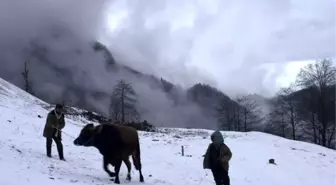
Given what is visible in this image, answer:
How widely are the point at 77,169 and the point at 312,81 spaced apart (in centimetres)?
4763

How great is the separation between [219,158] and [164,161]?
35.9 ft

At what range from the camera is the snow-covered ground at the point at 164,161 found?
1141cm

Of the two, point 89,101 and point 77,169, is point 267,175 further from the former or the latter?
point 89,101

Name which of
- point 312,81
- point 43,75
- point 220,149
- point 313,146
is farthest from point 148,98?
point 220,149

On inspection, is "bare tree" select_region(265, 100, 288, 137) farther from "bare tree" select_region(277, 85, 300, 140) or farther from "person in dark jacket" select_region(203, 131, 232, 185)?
"person in dark jacket" select_region(203, 131, 232, 185)

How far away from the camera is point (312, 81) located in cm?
5428

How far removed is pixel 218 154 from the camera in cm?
1063

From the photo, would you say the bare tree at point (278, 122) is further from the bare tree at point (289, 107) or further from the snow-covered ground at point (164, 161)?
the snow-covered ground at point (164, 161)

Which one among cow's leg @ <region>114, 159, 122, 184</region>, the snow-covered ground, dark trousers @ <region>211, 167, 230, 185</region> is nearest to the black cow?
cow's leg @ <region>114, 159, 122, 184</region>

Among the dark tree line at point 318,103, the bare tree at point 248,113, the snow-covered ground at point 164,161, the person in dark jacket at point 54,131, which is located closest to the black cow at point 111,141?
the snow-covered ground at point 164,161

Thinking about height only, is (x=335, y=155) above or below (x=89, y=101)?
below

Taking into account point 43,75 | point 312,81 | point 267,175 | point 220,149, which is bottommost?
point 267,175

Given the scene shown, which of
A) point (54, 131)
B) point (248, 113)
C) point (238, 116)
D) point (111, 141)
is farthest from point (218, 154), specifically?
point (248, 113)

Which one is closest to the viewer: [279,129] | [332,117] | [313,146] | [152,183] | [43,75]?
[152,183]
